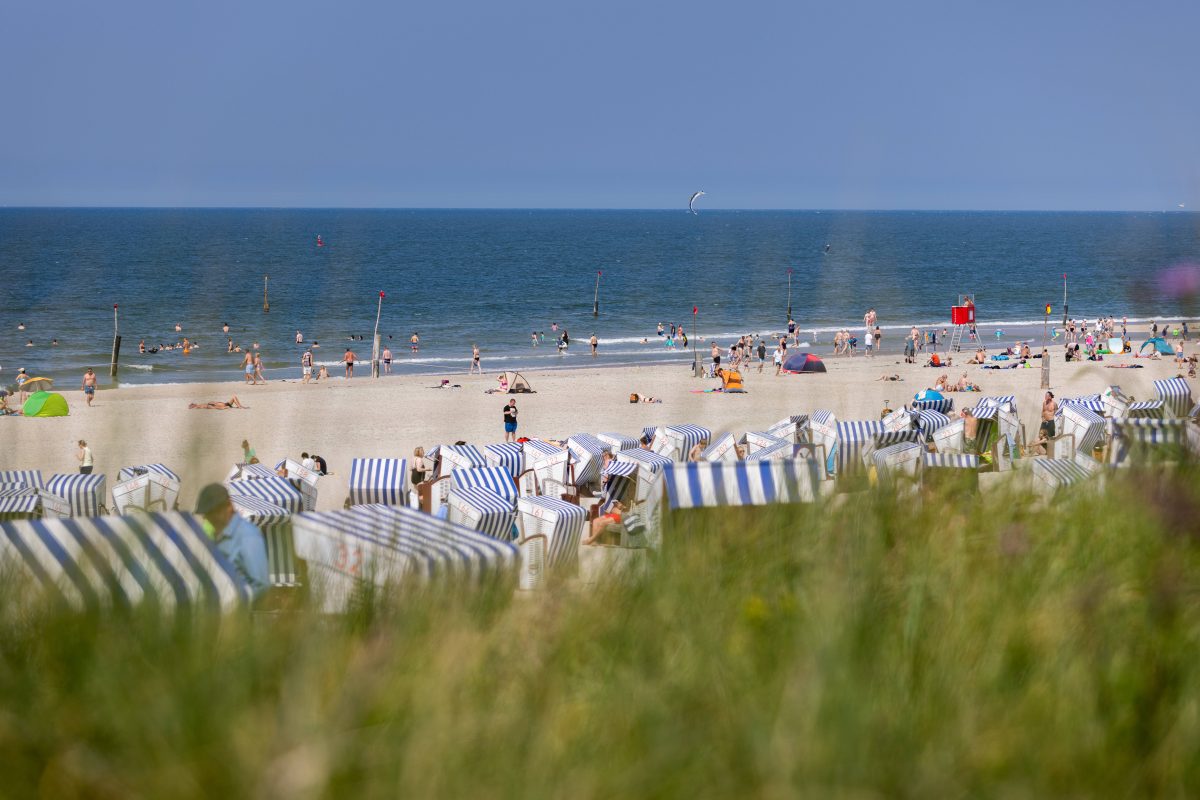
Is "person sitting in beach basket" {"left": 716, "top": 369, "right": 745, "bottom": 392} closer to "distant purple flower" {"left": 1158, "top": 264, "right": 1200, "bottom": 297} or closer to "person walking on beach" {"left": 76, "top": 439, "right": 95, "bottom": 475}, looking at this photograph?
"person walking on beach" {"left": 76, "top": 439, "right": 95, "bottom": 475}

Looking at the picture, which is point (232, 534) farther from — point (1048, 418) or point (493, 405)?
point (493, 405)

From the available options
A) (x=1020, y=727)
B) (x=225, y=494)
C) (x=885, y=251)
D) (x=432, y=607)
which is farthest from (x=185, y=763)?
(x=885, y=251)

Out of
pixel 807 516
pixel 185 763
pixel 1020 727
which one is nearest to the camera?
pixel 185 763

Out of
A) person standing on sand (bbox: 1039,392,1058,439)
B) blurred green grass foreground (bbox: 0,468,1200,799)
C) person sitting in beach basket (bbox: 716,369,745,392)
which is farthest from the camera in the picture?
person sitting in beach basket (bbox: 716,369,745,392)

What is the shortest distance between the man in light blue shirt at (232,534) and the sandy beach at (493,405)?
10.8m

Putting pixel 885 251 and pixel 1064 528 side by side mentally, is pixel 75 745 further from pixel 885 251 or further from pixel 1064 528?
pixel 885 251

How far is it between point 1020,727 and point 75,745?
1.68m

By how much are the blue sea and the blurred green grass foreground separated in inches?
38.5

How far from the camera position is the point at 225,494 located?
168 inches

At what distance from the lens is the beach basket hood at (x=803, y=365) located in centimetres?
3622

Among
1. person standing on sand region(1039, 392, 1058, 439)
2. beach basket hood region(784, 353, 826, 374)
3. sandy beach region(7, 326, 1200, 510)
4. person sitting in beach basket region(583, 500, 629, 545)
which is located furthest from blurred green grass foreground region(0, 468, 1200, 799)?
beach basket hood region(784, 353, 826, 374)

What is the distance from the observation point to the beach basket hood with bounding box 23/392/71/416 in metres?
25.6

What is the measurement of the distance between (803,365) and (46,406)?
2041 cm

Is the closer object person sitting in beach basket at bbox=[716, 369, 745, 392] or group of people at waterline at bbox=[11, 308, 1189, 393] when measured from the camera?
person sitting in beach basket at bbox=[716, 369, 745, 392]
